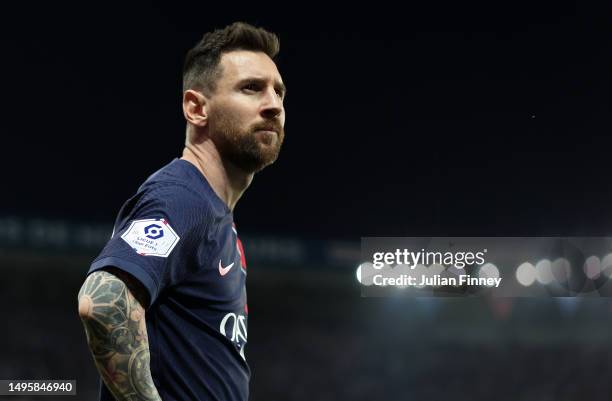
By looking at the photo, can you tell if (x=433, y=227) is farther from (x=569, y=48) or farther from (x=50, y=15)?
(x=50, y=15)

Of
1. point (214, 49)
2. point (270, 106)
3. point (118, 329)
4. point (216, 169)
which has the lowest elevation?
point (118, 329)

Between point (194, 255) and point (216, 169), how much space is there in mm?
249

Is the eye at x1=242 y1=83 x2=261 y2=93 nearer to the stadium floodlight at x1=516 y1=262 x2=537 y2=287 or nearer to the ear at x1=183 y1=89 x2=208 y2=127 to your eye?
the ear at x1=183 y1=89 x2=208 y2=127

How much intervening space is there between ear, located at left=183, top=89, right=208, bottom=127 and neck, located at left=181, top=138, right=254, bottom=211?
0.04 meters

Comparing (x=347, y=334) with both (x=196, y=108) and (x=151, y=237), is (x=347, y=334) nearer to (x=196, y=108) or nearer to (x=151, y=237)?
(x=196, y=108)

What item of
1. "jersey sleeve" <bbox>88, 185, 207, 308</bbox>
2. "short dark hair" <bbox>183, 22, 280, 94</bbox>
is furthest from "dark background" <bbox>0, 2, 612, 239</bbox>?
"jersey sleeve" <bbox>88, 185, 207, 308</bbox>

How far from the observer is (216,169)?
1176mm

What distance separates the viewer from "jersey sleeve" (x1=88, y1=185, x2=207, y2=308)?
880mm

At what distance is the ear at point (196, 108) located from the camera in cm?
120

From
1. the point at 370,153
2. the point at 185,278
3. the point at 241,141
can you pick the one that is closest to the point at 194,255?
the point at 185,278

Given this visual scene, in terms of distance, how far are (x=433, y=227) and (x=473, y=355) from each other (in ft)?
4.06

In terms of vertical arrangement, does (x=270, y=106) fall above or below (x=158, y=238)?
above

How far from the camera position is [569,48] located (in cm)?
552

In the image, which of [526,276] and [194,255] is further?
[526,276]
